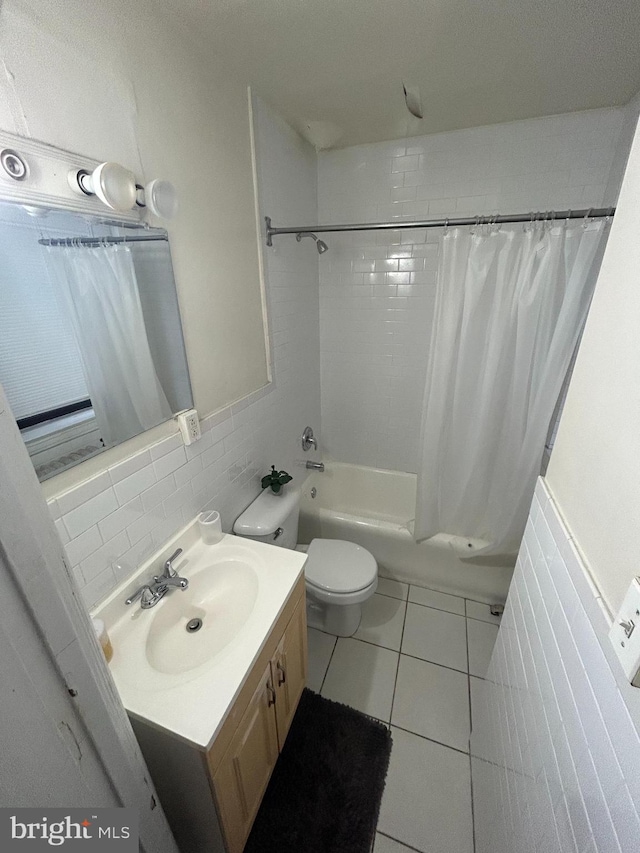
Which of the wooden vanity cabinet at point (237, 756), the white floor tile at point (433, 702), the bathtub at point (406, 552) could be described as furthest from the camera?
the bathtub at point (406, 552)

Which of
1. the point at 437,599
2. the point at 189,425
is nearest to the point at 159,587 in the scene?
the point at 189,425

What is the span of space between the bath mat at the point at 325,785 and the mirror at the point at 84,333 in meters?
1.35

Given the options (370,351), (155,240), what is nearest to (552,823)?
(155,240)

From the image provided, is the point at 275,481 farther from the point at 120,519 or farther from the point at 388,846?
the point at 388,846

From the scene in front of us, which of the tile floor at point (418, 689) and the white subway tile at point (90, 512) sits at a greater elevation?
the white subway tile at point (90, 512)

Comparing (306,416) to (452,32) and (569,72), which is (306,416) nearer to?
(452,32)

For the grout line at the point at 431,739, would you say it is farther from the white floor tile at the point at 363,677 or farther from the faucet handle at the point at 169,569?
the faucet handle at the point at 169,569

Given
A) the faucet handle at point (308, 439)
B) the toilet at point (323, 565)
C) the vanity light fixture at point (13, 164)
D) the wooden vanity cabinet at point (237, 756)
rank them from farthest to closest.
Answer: the faucet handle at point (308, 439)
the toilet at point (323, 565)
the wooden vanity cabinet at point (237, 756)
the vanity light fixture at point (13, 164)

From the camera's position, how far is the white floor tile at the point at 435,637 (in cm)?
160

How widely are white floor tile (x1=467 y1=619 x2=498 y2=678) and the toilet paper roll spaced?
1.37 metres

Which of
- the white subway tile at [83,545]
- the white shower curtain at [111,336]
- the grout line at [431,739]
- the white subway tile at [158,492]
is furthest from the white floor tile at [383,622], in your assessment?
the white shower curtain at [111,336]

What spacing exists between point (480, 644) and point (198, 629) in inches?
56.5

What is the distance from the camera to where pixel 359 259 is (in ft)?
6.86

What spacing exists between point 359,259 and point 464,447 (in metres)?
1.34
